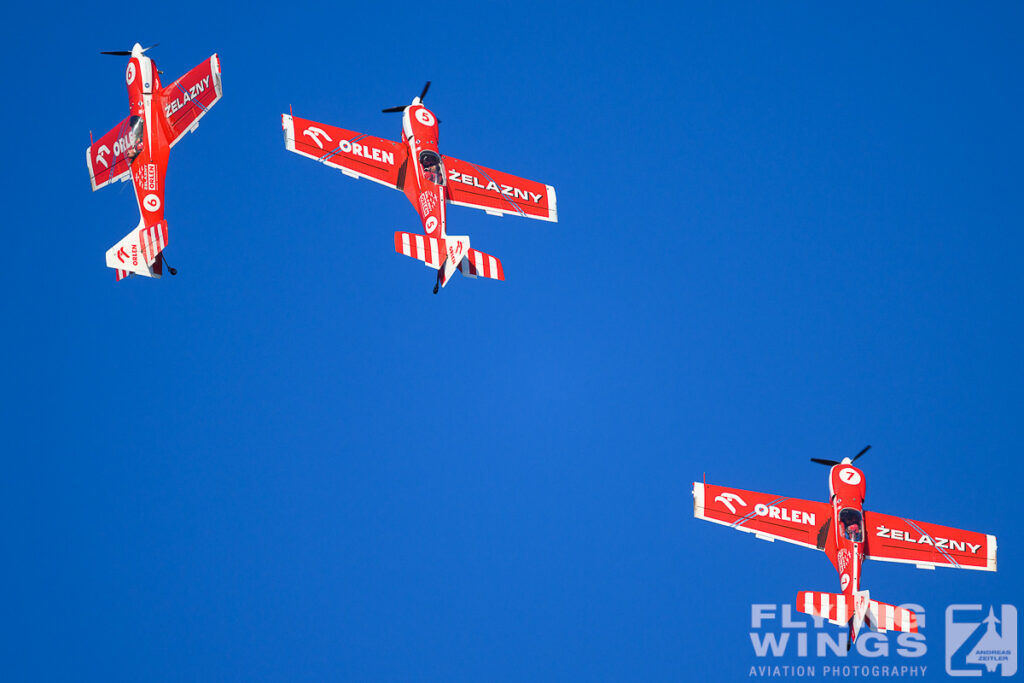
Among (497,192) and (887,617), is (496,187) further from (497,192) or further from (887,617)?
(887,617)

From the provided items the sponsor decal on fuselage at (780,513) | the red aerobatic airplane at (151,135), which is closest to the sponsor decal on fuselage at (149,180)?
the red aerobatic airplane at (151,135)

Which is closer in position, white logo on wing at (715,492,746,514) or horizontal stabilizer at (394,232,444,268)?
horizontal stabilizer at (394,232,444,268)

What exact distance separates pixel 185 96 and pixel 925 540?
2192 centimetres

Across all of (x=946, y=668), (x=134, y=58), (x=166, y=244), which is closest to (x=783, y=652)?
(x=946, y=668)

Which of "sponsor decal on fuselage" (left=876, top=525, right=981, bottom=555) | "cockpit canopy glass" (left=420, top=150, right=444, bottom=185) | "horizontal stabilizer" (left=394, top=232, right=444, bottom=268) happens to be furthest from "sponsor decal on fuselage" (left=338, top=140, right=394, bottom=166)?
"sponsor decal on fuselage" (left=876, top=525, right=981, bottom=555)

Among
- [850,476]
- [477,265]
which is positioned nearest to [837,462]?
[850,476]

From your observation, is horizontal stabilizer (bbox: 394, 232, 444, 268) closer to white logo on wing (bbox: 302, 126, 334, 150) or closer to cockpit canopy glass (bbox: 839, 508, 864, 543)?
white logo on wing (bbox: 302, 126, 334, 150)

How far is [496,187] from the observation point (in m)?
37.9

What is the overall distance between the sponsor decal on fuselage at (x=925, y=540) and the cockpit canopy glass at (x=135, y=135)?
21047 mm

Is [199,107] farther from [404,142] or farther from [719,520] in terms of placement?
[719,520]

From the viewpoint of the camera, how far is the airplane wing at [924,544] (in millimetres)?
37750

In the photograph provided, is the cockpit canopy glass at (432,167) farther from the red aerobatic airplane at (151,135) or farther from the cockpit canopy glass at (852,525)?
the cockpit canopy glass at (852,525)

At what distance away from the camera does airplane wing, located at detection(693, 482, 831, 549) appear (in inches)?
1492

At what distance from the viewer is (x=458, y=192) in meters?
37.3
